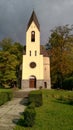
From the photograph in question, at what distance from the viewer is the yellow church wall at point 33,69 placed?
5481 centimetres

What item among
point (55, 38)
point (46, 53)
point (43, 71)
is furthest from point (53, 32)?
point (43, 71)

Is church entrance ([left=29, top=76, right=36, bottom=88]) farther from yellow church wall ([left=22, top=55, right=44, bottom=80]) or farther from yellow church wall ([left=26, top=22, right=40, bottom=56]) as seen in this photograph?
yellow church wall ([left=26, top=22, right=40, bottom=56])

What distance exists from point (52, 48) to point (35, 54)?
5100 mm

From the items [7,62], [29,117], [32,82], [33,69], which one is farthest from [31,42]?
[29,117]

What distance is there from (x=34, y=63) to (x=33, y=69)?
1248mm

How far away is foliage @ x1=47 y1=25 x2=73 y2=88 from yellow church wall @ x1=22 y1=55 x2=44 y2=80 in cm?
314

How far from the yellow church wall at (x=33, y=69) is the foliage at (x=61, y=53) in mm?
3138

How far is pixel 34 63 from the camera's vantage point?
55.3m

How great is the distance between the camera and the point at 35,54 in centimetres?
5584

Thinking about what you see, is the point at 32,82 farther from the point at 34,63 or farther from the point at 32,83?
the point at 34,63

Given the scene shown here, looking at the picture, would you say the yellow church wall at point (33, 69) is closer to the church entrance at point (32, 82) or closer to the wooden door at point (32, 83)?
the church entrance at point (32, 82)

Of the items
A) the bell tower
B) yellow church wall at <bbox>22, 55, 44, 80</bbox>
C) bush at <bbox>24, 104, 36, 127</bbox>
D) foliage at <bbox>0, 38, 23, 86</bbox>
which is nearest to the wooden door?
yellow church wall at <bbox>22, 55, 44, 80</bbox>

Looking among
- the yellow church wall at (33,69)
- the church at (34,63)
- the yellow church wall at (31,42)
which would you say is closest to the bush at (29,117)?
the church at (34,63)

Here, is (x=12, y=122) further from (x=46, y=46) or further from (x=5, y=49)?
(x=46, y=46)
